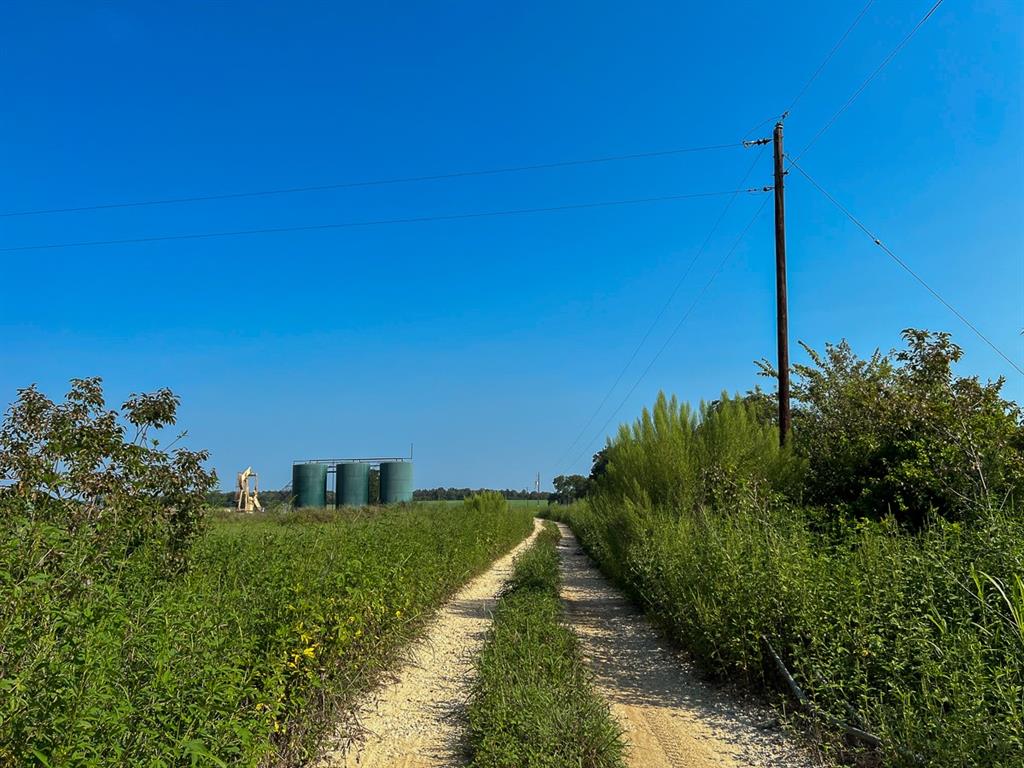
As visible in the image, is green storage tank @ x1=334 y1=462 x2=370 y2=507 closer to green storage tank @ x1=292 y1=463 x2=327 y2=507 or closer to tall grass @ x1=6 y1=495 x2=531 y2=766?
green storage tank @ x1=292 y1=463 x2=327 y2=507

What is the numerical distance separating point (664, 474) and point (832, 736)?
662 cm

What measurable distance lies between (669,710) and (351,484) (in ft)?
106

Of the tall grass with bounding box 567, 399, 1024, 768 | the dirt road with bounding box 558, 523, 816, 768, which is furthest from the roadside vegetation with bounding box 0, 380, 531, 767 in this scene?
the tall grass with bounding box 567, 399, 1024, 768

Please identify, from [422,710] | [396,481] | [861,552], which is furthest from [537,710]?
[396,481]

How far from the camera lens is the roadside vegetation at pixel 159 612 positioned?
2.15m

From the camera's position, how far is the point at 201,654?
2799mm

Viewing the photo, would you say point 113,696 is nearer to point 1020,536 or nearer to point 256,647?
point 256,647

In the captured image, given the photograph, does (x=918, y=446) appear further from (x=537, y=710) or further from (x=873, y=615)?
(x=537, y=710)

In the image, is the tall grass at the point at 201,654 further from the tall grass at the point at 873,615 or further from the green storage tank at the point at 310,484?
the green storage tank at the point at 310,484

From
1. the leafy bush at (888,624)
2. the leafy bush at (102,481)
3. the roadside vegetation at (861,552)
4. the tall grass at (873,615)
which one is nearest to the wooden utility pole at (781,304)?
the roadside vegetation at (861,552)

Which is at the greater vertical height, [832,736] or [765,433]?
[765,433]

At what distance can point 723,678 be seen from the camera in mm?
5672

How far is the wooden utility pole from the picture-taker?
10531 mm

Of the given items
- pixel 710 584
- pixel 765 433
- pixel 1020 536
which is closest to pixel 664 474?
pixel 765 433
